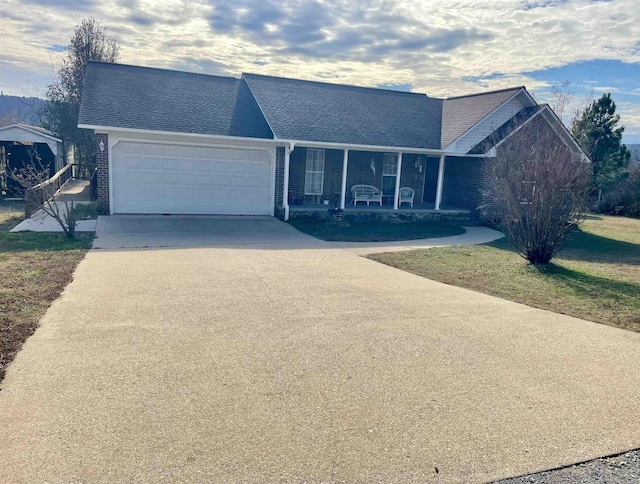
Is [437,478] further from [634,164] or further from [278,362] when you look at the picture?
[634,164]

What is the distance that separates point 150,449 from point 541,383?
3633 millimetres

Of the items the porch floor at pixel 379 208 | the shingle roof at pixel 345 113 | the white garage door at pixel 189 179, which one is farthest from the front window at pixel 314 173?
the white garage door at pixel 189 179

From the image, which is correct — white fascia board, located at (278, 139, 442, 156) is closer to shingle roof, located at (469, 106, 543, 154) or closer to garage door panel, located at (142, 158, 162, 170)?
shingle roof, located at (469, 106, 543, 154)

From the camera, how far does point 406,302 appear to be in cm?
741

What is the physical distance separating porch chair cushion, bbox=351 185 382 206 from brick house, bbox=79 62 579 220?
302mm

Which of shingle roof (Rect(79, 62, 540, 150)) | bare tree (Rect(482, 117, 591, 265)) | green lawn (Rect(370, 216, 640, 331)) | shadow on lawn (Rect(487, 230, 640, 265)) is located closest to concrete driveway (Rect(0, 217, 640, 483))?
green lawn (Rect(370, 216, 640, 331))

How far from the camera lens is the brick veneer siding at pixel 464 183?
18859 mm

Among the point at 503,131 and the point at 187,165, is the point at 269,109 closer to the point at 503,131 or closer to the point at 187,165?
the point at 187,165


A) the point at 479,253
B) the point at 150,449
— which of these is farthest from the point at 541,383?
the point at 479,253

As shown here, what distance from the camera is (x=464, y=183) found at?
19.6 meters

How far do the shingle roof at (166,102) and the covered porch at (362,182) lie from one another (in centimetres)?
244

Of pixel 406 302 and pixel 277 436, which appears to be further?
pixel 406 302

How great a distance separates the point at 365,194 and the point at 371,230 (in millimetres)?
3719

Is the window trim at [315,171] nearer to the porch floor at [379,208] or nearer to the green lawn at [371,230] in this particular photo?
the porch floor at [379,208]
